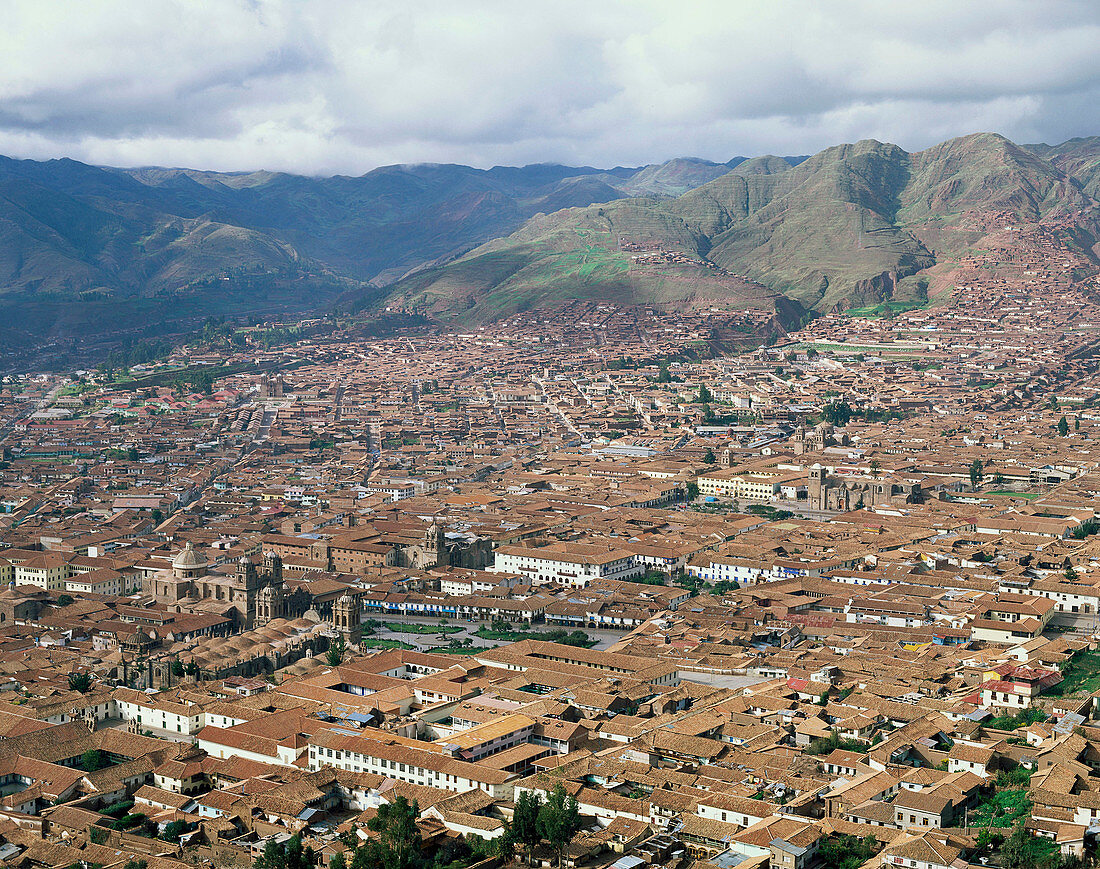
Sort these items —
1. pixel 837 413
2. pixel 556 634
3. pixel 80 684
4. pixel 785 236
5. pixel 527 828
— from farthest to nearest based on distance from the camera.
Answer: pixel 785 236, pixel 837 413, pixel 556 634, pixel 80 684, pixel 527 828

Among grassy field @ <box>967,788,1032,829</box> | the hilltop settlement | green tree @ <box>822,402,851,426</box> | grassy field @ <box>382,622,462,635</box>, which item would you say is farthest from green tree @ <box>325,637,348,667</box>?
green tree @ <box>822,402,851,426</box>

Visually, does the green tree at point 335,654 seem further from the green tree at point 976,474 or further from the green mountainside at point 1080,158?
the green mountainside at point 1080,158

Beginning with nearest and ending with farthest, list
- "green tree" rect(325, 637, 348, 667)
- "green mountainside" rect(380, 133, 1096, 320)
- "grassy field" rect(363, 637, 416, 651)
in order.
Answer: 1. "green tree" rect(325, 637, 348, 667)
2. "grassy field" rect(363, 637, 416, 651)
3. "green mountainside" rect(380, 133, 1096, 320)

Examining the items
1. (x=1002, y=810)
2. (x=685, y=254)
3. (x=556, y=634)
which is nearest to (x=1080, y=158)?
(x=685, y=254)

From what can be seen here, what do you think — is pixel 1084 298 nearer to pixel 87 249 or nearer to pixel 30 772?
pixel 30 772

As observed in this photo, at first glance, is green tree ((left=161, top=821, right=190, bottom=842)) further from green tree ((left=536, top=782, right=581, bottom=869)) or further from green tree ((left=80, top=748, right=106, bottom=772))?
green tree ((left=536, top=782, right=581, bottom=869))

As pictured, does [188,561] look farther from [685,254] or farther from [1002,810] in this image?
[685,254]
